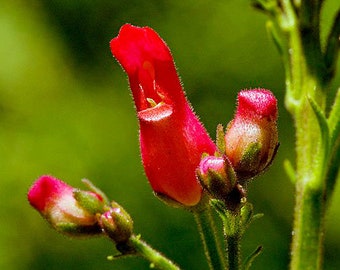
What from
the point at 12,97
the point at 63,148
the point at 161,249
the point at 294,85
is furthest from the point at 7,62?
the point at 294,85

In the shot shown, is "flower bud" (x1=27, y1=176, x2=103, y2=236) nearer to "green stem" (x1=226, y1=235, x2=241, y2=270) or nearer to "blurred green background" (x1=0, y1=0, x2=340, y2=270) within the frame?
"green stem" (x1=226, y1=235, x2=241, y2=270)

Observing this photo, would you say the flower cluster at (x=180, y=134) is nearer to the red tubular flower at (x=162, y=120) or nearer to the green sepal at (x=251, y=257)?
the red tubular flower at (x=162, y=120)

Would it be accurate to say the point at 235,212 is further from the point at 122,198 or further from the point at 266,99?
the point at 122,198

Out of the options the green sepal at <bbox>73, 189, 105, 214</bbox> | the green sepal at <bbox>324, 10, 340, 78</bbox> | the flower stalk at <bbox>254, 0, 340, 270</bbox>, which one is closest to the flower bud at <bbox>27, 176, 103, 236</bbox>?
the green sepal at <bbox>73, 189, 105, 214</bbox>

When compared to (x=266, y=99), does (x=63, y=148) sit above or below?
below

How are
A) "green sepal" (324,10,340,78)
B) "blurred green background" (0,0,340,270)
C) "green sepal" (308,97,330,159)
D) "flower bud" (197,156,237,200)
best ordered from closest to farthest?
"flower bud" (197,156,237,200) → "green sepal" (308,97,330,159) → "green sepal" (324,10,340,78) → "blurred green background" (0,0,340,270)

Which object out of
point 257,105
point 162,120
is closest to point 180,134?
point 162,120

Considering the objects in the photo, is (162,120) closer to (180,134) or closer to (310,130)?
(180,134)
